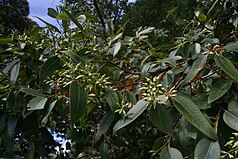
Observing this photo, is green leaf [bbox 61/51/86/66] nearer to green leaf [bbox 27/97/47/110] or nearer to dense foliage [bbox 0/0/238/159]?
dense foliage [bbox 0/0/238/159]

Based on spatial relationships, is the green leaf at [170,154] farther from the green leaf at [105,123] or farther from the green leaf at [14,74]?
the green leaf at [14,74]

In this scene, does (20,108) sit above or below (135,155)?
above

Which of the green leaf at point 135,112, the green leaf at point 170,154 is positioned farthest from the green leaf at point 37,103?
the green leaf at point 170,154

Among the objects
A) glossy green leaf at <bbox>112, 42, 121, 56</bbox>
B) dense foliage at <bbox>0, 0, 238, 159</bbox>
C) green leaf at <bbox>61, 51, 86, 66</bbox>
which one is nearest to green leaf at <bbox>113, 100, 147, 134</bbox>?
dense foliage at <bbox>0, 0, 238, 159</bbox>

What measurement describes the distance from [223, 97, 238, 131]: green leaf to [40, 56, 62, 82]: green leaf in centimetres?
48

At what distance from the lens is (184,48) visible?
110 centimetres

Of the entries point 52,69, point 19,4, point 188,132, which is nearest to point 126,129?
point 52,69

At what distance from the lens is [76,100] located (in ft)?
2.76

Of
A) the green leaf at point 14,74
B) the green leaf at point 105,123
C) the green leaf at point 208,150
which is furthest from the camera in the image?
the green leaf at point 14,74

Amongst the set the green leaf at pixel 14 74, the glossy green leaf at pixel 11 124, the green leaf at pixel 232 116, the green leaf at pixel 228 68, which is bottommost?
the green leaf at pixel 232 116

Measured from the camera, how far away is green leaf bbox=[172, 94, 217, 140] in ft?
2.39

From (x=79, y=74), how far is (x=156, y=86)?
220 mm

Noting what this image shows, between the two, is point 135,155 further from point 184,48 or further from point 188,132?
point 188,132

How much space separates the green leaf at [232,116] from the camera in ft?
2.51
